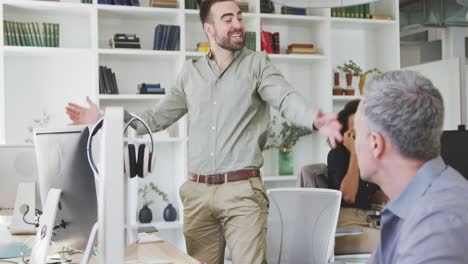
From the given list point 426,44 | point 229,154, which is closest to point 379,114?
Answer: point 229,154

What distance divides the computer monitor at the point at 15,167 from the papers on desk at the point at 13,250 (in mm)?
405

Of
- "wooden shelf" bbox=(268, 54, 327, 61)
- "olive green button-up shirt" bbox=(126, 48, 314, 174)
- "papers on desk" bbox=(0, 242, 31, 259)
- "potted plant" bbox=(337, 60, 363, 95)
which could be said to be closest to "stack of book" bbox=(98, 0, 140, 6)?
"wooden shelf" bbox=(268, 54, 327, 61)

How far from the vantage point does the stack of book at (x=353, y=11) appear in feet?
18.8

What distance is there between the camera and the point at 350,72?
5918mm

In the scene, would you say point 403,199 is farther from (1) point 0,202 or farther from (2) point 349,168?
(2) point 349,168

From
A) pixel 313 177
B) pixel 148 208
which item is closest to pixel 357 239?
pixel 313 177

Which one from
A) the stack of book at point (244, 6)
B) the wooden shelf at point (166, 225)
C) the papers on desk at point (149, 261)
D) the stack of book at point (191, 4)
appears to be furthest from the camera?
the stack of book at point (244, 6)

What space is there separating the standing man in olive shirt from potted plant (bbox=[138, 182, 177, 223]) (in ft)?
7.79

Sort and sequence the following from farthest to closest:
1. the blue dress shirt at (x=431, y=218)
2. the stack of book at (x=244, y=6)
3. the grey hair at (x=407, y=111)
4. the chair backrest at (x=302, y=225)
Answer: the stack of book at (x=244, y=6) → the chair backrest at (x=302, y=225) → the grey hair at (x=407, y=111) → the blue dress shirt at (x=431, y=218)

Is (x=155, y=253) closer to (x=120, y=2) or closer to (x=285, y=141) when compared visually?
(x=120, y=2)

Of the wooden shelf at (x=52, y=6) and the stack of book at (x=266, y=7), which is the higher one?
the stack of book at (x=266, y=7)

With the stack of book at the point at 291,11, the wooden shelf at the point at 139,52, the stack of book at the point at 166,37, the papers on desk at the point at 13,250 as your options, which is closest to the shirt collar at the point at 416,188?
the papers on desk at the point at 13,250

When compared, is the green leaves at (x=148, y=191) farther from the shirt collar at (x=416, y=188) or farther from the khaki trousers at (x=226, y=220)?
the shirt collar at (x=416, y=188)

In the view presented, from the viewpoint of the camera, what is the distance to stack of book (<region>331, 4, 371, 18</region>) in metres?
5.72
